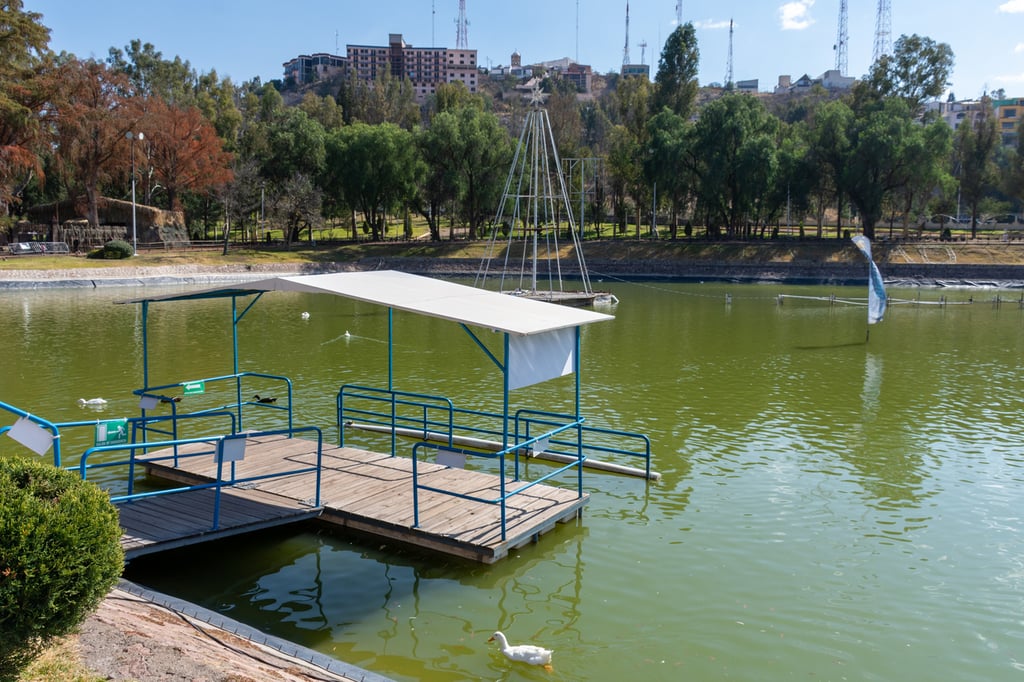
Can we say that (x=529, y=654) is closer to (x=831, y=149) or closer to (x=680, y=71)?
(x=831, y=149)

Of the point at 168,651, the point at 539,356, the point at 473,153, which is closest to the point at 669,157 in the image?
the point at 473,153

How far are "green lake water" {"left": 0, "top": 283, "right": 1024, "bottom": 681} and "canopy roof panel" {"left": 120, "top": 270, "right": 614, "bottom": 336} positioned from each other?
10.9ft

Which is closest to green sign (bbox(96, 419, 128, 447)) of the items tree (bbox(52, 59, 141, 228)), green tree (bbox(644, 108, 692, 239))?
tree (bbox(52, 59, 141, 228))

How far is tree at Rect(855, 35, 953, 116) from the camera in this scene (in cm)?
8906

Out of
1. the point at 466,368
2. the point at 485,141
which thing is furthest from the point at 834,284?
the point at 466,368

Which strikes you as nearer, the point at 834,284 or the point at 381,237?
the point at 834,284

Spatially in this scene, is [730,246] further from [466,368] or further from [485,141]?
[466,368]

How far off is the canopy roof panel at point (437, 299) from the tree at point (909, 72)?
3529 inches

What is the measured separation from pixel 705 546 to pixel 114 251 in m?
62.1

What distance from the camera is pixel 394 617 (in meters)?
9.91

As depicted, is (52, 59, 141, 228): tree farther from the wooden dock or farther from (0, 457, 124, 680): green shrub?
(0, 457, 124, 680): green shrub

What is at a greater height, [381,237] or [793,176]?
[793,176]

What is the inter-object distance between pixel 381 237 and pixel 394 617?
266ft

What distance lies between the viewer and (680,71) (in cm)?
8781
